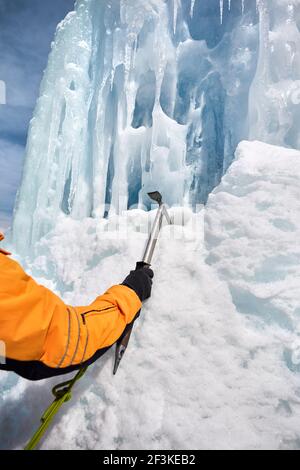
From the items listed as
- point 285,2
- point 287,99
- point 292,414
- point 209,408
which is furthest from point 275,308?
point 285,2

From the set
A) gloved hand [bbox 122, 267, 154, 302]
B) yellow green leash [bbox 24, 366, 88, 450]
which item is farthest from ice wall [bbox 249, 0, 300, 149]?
yellow green leash [bbox 24, 366, 88, 450]

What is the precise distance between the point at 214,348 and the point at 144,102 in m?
5.63

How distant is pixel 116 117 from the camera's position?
5520 millimetres

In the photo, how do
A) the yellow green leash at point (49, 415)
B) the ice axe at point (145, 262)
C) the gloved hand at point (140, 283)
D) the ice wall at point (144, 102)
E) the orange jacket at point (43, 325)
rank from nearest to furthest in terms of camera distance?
the orange jacket at point (43, 325) < the yellow green leash at point (49, 415) < the ice axe at point (145, 262) < the gloved hand at point (140, 283) < the ice wall at point (144, 102)

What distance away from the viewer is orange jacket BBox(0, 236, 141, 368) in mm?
1089

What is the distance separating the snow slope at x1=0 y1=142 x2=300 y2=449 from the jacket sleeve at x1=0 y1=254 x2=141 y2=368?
490mm

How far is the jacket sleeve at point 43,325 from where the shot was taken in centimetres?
109

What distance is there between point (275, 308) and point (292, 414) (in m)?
0.59

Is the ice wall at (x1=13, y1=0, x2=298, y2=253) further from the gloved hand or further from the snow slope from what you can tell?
the gloved hand

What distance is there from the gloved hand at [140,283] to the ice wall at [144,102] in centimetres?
289

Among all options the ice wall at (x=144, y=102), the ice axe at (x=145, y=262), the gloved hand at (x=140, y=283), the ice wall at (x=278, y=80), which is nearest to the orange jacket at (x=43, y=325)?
the ice axe at (x=145, y=262)

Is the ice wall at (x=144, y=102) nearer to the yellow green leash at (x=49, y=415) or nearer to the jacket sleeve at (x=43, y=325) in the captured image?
Result: the yellow green leash at (x=49, y=415)

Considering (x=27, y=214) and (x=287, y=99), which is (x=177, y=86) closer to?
(x=287, y=99)
